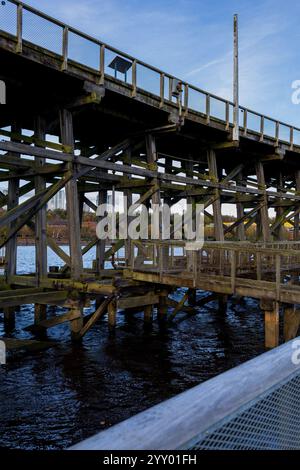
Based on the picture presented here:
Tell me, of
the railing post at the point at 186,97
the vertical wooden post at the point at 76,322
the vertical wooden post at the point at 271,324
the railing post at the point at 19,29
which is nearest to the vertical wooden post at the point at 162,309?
the vertical wooden post at the point at 76,322

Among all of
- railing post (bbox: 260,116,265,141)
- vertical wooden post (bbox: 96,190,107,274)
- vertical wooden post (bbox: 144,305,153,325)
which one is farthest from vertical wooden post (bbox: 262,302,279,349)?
railing post (bbox: 260,116,265,141)

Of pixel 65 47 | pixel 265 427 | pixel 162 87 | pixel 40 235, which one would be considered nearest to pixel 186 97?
pixel 162 87

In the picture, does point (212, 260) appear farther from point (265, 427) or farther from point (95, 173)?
point (265, 427)

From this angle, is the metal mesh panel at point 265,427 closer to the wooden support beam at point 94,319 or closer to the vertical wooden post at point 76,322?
the vertical wooden post at point 76,322

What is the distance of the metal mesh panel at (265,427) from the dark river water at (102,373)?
481cm

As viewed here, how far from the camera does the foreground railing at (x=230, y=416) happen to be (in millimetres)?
1337

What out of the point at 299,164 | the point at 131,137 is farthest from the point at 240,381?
the point at 299,164

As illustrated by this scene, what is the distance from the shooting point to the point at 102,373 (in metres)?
8.92

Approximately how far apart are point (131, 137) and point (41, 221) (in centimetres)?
487

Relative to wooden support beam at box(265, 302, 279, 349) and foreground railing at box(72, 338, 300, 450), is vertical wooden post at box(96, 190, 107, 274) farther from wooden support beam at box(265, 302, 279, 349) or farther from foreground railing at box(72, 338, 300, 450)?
foreground railing at box(72, 338, 300, 450)

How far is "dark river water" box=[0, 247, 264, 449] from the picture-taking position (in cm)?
660

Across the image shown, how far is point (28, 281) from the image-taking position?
458 inches

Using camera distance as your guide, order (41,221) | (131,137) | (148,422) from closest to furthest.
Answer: (148,422)
(41,221)
(131,137)

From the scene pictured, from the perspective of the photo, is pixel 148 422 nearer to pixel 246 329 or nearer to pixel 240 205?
pixel 246 329
